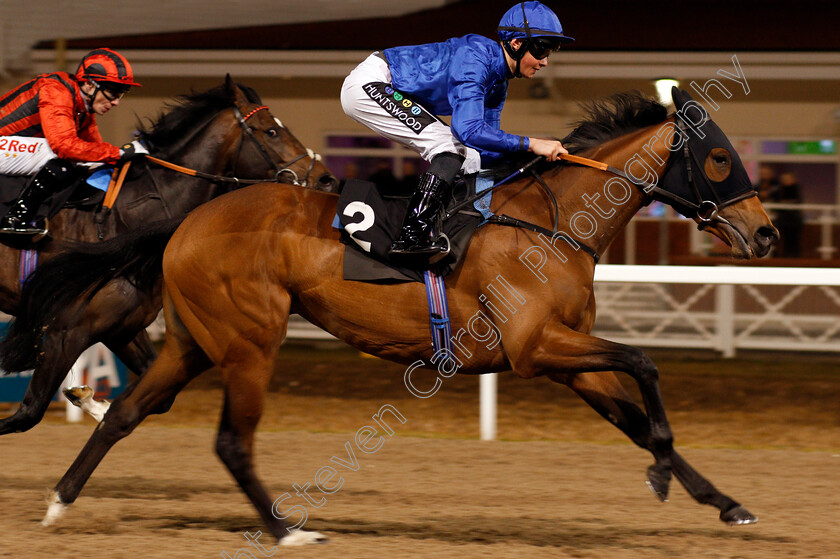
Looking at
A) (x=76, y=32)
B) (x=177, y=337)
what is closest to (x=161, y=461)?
(x=177, y=337)

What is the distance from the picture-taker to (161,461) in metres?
5.53

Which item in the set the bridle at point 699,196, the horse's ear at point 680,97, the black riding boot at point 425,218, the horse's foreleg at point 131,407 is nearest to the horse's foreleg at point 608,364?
the black riding boot at point 425,218

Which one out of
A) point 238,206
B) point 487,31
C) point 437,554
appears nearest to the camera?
point 437,554

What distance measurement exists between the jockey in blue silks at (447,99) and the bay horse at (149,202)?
1.25 meters

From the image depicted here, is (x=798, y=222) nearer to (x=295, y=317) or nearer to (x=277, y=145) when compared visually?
(x=295, y=317)

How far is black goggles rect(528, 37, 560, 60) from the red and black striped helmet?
2.10 m

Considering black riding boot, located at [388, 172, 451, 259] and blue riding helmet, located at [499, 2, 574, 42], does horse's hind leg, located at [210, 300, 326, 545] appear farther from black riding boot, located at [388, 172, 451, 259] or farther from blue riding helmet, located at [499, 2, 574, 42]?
blue riding helmet, located at [499, 2, 574, 42]

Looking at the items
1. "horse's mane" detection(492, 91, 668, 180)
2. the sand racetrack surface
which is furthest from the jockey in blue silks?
the sand racetrack surface

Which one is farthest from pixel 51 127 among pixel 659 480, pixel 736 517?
pixel 736 517

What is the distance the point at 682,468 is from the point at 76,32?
10163 millimetres

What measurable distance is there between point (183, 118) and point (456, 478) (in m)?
2.40

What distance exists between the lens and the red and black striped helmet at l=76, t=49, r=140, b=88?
4957mm

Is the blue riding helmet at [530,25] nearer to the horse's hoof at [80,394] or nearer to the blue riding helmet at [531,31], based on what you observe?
the blue riding helmet at [531,31]

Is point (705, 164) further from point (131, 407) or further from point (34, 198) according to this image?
point (34, 198)
